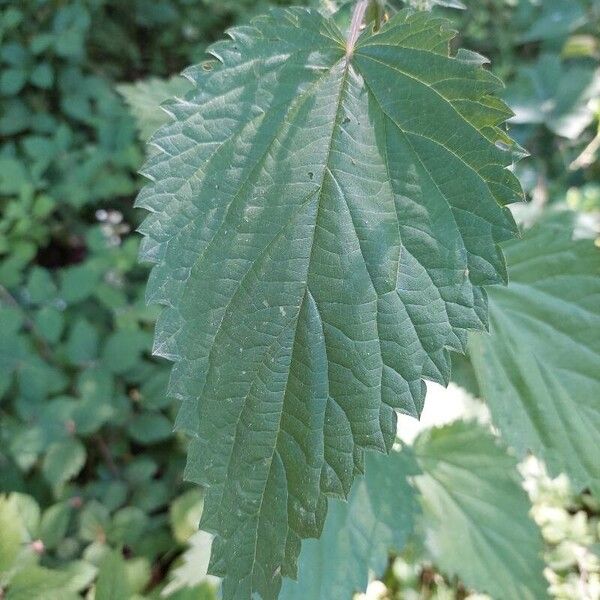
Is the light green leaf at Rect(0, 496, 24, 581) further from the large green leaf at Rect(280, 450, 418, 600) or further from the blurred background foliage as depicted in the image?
the large green leaf at Rect(280, 450, 418, 600)

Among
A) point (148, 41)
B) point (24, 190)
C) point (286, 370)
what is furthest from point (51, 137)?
point (286, 370)

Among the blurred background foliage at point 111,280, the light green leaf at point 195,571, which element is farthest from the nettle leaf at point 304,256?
the light green leaf at point 195,571

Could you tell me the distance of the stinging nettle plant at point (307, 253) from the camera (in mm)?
816

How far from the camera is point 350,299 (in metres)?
0.82

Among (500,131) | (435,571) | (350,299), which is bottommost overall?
(435,571)

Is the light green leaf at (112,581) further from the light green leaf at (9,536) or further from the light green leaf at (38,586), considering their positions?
the light green leaf at (9,536)

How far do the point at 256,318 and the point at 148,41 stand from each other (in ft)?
8.84

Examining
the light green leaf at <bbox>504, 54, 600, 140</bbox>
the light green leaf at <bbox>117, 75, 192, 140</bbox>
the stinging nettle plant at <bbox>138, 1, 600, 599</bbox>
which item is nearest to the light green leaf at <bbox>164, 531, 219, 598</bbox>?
the stinging nettle plant at <bbox>138, 1, 600, 599</bbox>

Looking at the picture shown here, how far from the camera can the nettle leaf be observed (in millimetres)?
816

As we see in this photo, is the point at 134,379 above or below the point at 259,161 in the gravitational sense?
below

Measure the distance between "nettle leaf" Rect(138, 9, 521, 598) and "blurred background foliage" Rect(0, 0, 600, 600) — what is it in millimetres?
230

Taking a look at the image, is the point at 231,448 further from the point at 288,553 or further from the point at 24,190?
the point at 24,190

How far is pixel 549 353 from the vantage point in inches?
46.5

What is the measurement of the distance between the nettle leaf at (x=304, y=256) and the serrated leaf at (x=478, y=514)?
66 centimetres
